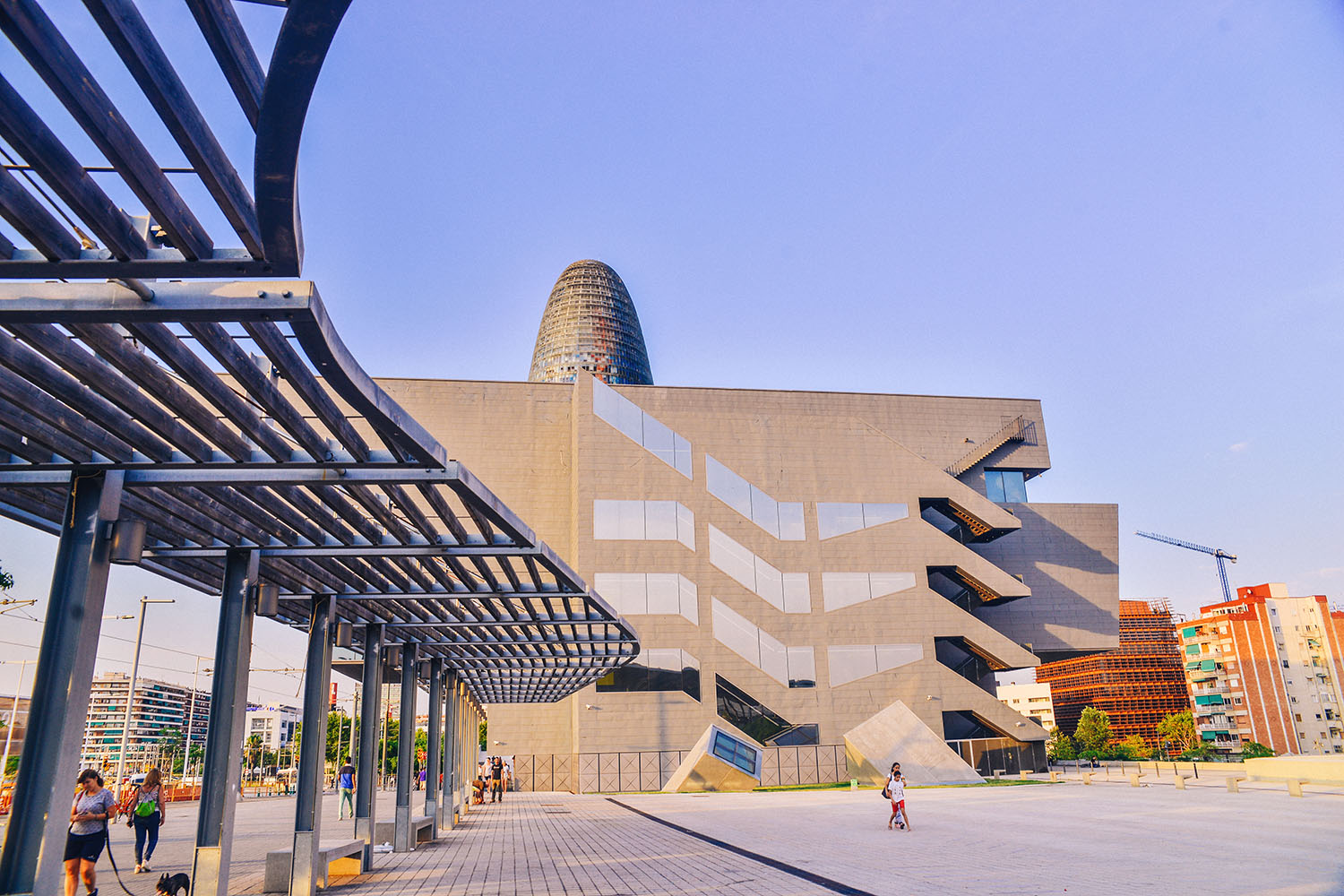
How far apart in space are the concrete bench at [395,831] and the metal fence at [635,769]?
25.7 meters

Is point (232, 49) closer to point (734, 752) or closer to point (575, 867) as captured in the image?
point (575, 867)

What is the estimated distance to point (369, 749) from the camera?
1399 centimetres

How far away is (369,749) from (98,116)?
12.4 metres

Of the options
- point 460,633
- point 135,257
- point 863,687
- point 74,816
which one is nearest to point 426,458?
point 135,257

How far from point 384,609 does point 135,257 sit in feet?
35.0

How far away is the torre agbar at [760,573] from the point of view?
45.2 metres

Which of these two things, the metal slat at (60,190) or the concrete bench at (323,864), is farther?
the concrete bench at (323,864)

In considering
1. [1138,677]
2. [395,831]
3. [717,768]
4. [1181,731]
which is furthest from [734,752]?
[1138,677]

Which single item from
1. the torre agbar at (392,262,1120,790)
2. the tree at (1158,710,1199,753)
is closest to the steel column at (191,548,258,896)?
the torre agbar at (392,262,1120,790)

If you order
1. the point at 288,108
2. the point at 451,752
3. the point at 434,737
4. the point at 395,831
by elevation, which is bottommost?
the point at 395,831

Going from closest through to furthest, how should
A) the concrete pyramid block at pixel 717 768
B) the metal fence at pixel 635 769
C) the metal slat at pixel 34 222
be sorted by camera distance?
the metal slat at pixel 34 222 → the concrete pyramid block at pixel 717 768 → the metal fence at pixel 635 769

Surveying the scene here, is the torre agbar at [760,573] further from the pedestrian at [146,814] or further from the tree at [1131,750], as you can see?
the tree at [1131,750]

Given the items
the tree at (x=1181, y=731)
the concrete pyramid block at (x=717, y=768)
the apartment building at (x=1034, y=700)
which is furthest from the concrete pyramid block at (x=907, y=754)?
the apartment building at (x=1034, y=700)

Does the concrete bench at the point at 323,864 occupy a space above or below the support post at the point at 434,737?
below
